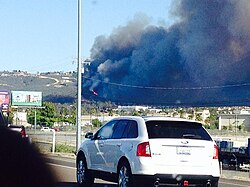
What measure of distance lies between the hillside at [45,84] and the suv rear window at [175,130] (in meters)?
93.5

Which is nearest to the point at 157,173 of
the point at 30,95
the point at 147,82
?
the point at 30,95

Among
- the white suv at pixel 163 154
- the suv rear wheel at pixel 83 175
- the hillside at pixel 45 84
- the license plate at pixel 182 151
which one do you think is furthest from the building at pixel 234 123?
the license plate at pixel 182 151

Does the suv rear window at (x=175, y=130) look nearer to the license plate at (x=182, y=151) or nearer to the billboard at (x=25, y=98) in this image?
the license plate at (x=182, y=151)

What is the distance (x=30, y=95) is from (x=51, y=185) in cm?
7052

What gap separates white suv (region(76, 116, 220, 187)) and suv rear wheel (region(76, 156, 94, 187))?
1.50m

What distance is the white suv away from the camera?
38.7 feet

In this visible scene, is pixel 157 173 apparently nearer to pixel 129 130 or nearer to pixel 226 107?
pixel 129 130

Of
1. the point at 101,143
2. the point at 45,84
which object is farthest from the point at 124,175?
the point at 45,84

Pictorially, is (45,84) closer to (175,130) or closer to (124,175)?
(124,175)

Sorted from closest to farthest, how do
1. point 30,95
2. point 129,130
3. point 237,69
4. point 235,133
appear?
point 129,130
point 235,133
point 30,95
point 237,69

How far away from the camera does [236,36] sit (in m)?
117

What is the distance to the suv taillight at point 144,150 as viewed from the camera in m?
11.9

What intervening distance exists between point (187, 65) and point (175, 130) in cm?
11085

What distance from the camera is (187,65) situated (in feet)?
401
